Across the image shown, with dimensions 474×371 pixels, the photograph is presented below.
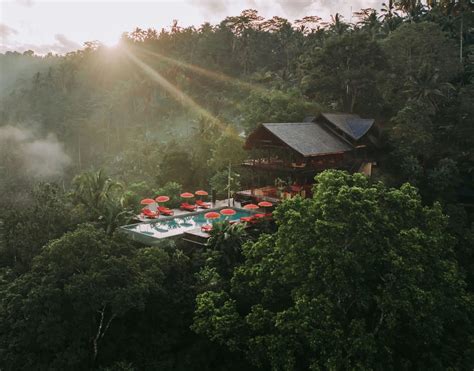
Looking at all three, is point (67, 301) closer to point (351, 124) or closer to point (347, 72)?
point (351, 124)

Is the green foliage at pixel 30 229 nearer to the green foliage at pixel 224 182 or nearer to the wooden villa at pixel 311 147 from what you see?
the wooden villa at pixel 311 147

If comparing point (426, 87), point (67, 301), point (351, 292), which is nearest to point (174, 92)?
point (426, 87)

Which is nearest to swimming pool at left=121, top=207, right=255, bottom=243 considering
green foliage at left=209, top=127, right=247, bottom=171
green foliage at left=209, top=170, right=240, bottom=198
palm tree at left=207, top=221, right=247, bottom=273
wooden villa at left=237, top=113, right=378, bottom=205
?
palm tree at left=207, top=221, right=247, bottom=273

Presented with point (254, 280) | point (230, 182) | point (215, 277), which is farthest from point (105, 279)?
point (230, 182)

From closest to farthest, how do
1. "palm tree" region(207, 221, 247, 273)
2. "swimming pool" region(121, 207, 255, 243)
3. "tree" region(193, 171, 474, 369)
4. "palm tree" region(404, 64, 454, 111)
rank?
1. "tree" region(193, 171, 474, 369)
2. "palm tree" region(207, 221, 247, 273)
3. "swimming pool" region(121, 207, 255, 243)
4. "palm tree" region(404, 64, 454, 111)

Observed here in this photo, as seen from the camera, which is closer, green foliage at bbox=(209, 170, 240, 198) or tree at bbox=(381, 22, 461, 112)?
green foliage at bbox=(209, 170, 240, 198)

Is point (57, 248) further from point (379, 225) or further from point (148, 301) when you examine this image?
point (379, 225)

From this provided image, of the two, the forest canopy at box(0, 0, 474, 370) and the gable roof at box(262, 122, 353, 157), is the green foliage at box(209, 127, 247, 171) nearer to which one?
the forest canopy at box(0, 0, 474, 370)
